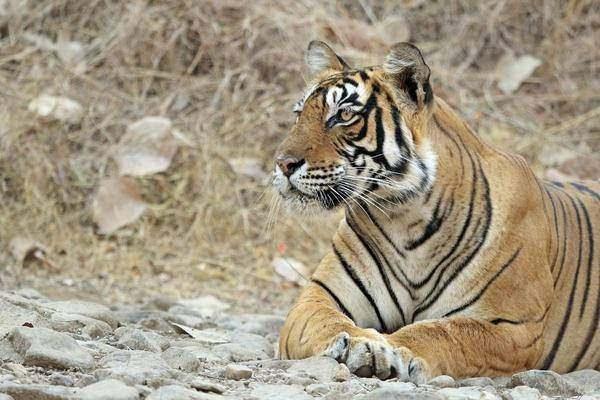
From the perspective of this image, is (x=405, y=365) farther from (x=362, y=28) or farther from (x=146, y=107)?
(x=362, y=28)

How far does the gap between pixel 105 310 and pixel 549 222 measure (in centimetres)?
184

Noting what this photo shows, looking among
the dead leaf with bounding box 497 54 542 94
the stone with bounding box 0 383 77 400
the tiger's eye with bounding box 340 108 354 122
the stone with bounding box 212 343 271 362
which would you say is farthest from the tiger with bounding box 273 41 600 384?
the dead leaf with bounding box 497 54 542 94

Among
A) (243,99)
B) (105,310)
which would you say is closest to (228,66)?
(243,99)

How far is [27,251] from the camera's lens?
713cm

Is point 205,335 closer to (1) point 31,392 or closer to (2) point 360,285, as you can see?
(2) point 360,285

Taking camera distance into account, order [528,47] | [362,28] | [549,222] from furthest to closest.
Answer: [528,47]
[362,28]
[549,222]

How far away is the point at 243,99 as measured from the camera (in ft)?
27.5

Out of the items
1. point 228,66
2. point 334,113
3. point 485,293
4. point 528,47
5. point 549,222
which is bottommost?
point 485,293

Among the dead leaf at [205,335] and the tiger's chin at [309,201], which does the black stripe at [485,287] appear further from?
the dead leaf at [205,335]

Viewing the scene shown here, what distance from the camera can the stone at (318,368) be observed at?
3646mm

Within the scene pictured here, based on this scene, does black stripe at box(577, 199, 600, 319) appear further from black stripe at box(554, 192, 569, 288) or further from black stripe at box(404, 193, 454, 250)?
black stripe at box(404, 193, 454, 250)

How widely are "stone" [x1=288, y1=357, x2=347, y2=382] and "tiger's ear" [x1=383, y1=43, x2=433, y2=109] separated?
44.9 inches

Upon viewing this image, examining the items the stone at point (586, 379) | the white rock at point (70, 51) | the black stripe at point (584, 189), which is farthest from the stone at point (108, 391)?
the white rock at point (70, 51)

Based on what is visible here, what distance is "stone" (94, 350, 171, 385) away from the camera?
126 inches
